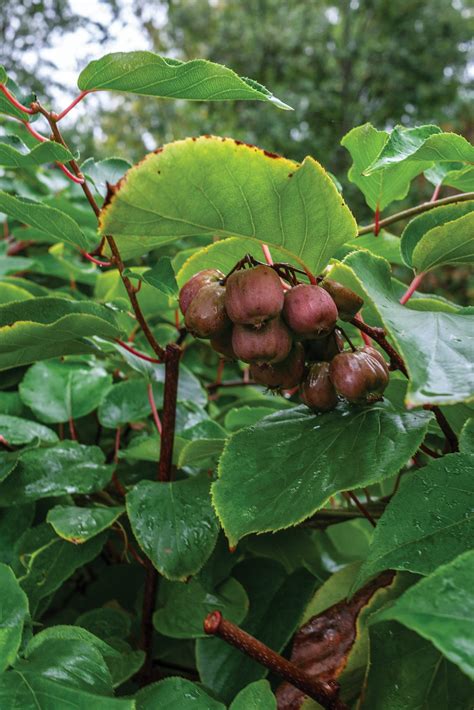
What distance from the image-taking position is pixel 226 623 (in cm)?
35

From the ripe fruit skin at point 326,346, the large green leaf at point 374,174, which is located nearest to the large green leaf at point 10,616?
the ripe fruit skin at point 326,346

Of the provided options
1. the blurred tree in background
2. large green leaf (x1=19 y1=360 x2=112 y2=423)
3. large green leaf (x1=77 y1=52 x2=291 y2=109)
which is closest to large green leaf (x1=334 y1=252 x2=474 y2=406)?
large green leaf (x1=77 y1=52 x2=291 y2=109)

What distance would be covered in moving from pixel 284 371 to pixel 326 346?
1.4 inches

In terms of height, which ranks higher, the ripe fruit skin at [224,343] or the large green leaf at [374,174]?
the large green leaf at [374,174]

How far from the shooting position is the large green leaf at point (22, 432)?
56 cm

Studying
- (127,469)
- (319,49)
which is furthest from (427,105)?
(127,469)

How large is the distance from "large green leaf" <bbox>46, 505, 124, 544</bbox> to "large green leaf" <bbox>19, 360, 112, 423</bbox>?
6.3 inches

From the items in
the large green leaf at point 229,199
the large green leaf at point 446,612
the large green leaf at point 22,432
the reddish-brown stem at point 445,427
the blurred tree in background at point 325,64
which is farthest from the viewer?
the blurred tree in background at point 325,64

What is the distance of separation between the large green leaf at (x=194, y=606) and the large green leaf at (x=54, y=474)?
0.35ft

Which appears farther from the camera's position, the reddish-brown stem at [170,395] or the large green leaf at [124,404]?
the large green leaf at [124,404]

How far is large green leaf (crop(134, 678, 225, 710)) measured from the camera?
0.36 m

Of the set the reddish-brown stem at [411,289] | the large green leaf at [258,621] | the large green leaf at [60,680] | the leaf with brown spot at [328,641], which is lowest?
the large green leaf at [258,621]

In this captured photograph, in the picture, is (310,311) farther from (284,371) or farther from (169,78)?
(169,78)

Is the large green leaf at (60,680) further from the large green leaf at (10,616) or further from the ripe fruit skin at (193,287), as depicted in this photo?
the ripe fruit skin at (193,287)
